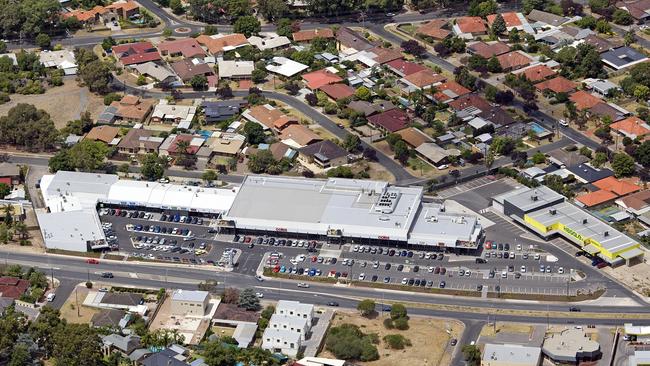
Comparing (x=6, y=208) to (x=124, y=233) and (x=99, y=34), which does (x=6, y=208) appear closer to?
(x=124, y=233)

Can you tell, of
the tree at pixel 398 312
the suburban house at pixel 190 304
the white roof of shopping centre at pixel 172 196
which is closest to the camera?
the tree at pixel 398 312

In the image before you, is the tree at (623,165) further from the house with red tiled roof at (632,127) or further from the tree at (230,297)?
the tree at (230,297)

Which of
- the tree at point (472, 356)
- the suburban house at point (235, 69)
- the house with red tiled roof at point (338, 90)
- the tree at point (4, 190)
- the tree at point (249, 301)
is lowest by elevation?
the suburban house at point (235, 69)

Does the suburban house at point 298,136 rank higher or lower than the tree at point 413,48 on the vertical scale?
higher

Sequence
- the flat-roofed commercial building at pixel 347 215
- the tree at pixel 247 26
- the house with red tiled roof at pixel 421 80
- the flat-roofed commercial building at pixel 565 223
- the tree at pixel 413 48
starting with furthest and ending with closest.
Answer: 1. the tree at pixel 247 26
2. the tree at pixel 413 48
3. the house with red tiled roof at pixel 421 80
4. the flat-roofed commercial building at pixel 347 215
5. the flat-roofed commercial building at pixel 565 223

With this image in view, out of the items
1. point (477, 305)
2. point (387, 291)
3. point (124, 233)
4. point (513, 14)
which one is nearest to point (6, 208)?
point (124, 233)

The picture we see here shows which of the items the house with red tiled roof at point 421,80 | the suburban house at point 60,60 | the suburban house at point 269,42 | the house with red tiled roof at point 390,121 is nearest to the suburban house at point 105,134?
the suburban house at point 60,60

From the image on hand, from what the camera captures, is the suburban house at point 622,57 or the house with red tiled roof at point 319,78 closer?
the house with red tiled roof at point 319,78
